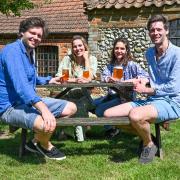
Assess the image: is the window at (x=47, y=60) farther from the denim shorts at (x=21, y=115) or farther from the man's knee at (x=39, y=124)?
the man's knee at (x=39, y=124)

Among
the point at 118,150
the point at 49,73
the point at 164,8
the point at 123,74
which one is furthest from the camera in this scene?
the point at 49,73

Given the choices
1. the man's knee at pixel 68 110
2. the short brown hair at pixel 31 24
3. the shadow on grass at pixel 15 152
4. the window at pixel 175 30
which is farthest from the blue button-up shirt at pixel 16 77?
the window at pixel 175 30

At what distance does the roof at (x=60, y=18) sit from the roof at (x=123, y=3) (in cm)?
172

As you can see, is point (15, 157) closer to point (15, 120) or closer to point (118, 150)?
point (15, 120)

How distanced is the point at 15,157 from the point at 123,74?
1945 millimetres

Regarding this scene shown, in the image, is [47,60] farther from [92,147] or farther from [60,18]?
[92,147]

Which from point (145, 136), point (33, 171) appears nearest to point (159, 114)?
point (145, 136)

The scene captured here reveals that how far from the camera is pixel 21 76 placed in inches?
189

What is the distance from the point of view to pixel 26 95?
4762 millimetres

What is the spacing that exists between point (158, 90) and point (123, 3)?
8138 millimetres

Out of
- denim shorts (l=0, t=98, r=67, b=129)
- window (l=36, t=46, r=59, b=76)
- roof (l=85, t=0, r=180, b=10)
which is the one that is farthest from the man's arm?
window (l=36, t=46, r=59, b=76)

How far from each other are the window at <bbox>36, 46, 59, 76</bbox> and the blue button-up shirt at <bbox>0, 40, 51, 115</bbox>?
452 inches

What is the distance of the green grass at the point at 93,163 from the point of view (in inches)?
187

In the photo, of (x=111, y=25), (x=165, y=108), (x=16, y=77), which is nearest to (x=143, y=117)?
(x=165, y=108)
